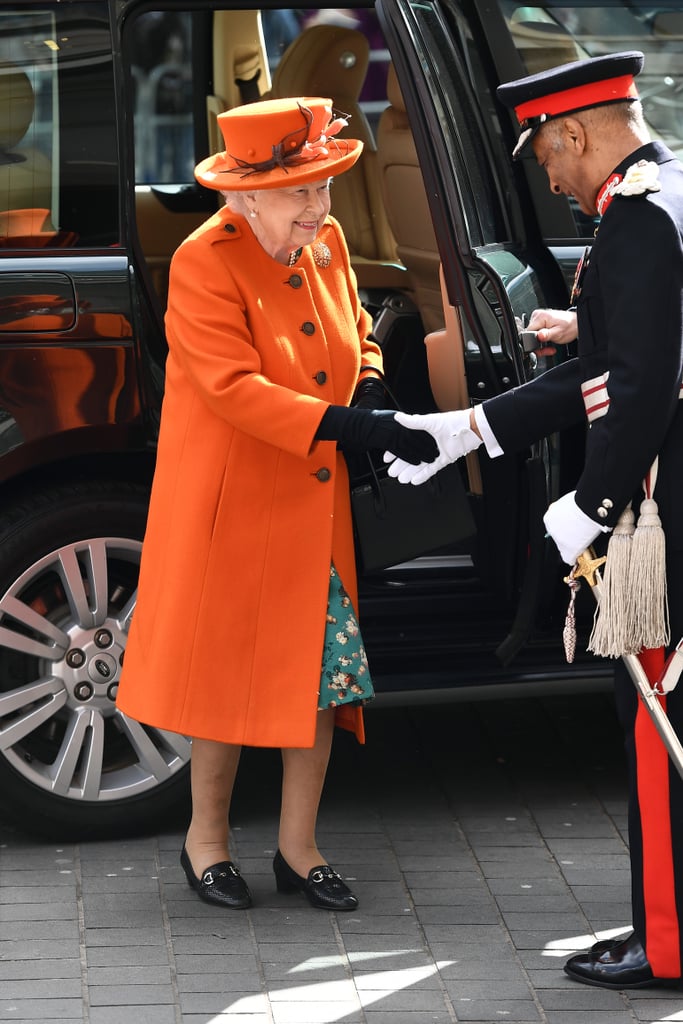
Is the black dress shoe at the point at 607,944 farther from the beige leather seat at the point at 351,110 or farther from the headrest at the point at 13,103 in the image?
the beige leather seat at the point at 351,110

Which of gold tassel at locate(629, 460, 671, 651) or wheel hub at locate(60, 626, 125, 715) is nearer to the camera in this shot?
gold tassel at locate(629, 460, 671, 651)

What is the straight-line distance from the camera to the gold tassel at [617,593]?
3367mm

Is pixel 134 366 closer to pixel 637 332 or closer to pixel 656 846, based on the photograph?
pixel 637 332

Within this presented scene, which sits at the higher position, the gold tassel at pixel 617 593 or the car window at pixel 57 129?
the car window at pixel 57 129

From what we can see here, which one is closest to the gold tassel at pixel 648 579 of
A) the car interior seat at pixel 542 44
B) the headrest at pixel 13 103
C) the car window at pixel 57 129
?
the car interior seat at pixel 542 44

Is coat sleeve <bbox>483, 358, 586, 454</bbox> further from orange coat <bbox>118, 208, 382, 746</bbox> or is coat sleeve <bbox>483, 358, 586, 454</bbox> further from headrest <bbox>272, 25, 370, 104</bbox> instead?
headrest <bbox>272, 25, 370, 104</bbox>

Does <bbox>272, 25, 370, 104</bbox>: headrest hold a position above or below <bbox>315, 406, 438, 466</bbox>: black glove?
above

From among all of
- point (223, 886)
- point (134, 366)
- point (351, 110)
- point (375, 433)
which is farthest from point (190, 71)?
point (223, 886)

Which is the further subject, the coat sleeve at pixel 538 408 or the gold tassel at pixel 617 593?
the coat sleeve at pixel 538 408

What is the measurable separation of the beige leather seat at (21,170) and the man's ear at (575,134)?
1377 mm

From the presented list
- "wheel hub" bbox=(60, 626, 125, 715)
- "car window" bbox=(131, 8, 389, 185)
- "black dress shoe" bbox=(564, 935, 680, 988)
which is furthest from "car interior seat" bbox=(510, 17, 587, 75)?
"black dress shoe" bbox=(564, 935, 680, 988)

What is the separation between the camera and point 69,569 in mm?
4195

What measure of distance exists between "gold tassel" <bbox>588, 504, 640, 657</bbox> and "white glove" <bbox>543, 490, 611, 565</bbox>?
0.04 metres

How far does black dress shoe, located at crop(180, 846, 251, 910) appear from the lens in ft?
13.0
